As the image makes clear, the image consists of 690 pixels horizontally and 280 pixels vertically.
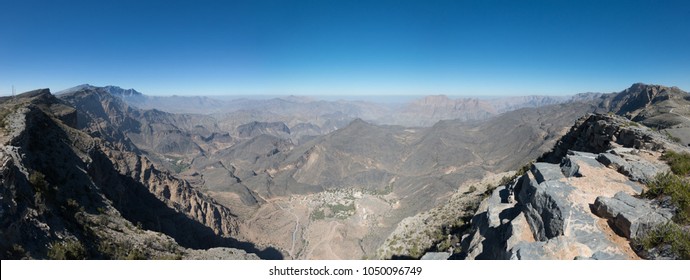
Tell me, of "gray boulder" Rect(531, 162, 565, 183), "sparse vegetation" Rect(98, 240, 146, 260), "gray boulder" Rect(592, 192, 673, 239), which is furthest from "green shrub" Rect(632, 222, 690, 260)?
"sparse vegetation" Rect(98, 240, 146, 260)

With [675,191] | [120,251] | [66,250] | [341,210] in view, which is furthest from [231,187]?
[675,191]

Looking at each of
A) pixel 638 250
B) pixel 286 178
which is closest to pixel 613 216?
pixel 638 250

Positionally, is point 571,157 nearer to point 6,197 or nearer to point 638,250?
point 638,250

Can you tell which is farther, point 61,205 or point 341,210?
point 341,210

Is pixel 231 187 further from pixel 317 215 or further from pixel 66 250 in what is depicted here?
pixel 66 250

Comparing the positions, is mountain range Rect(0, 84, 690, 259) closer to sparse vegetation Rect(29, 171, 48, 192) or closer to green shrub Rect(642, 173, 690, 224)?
sparse vegetation Rect(29, 171, 48, 192)
